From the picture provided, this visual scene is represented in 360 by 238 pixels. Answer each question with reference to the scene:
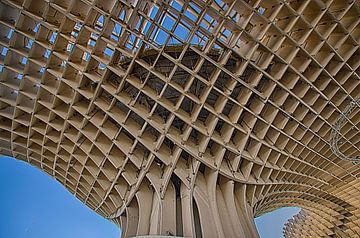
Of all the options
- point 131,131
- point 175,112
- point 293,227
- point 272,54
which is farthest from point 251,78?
point 293,227

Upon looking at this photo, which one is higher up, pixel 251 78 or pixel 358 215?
pixel 251 78

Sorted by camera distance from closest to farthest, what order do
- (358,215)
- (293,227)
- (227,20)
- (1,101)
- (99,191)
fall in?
(227,20) → (1,101) → (99,191) → (358,215) → (293,227)

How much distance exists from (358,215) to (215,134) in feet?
79.9

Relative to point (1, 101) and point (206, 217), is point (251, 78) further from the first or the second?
point (1, 101)

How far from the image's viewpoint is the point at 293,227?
40938 mm

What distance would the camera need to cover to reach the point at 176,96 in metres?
16.2

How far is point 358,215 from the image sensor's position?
28891 millimetres

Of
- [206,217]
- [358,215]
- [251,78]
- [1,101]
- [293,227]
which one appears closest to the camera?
[206,217]

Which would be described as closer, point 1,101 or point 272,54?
point 272,54

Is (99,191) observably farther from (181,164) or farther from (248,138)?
(248,138)

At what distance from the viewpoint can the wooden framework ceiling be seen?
12.3 metres

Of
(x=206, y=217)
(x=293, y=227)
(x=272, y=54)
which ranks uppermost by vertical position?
(x=272, y=54)

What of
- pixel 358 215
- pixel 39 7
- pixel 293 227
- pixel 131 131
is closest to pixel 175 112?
pixel 131 131

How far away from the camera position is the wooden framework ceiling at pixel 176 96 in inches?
484
